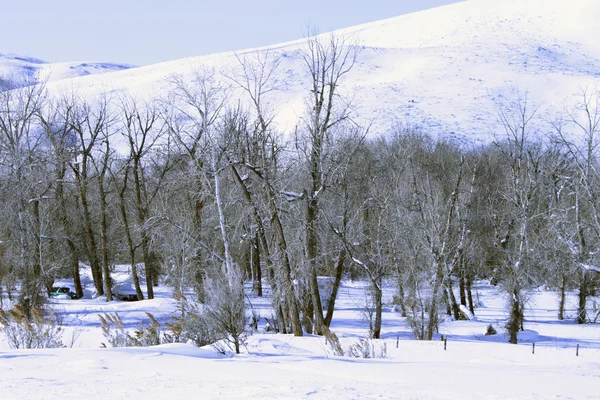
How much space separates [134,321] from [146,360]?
15.0 meters

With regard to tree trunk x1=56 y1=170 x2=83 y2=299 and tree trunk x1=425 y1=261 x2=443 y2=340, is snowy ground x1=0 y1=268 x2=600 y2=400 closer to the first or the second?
tree trunk x1=425 y1=261 x2=443 y2=340

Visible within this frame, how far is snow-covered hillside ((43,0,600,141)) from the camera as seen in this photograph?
94062 mm

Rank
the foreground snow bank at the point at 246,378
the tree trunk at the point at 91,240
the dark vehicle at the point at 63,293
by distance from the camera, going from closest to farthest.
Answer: the foreground snow bank at the point at 246,378
the tree trunk at the point at 91,240
the dark vehicle at the point at 63,293

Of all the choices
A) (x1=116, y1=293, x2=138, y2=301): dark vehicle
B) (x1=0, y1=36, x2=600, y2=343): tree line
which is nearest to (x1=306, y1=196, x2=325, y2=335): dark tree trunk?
(x1=0, y1=36, x2=600, y2=343): tree line

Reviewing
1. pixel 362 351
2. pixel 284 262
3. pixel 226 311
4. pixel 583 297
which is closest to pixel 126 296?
pixel 284 262

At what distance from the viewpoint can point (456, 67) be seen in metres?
118

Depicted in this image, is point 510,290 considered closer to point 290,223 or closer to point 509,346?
point 509,346

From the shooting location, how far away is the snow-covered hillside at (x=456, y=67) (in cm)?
9406

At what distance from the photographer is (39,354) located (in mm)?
11883

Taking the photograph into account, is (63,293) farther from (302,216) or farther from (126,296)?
(302,216)

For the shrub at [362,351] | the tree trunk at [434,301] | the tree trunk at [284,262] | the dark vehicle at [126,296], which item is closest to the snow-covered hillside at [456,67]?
the dark vehicle at [126,296]

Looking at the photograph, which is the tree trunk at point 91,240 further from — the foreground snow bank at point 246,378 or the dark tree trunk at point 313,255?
the foreground snow bank at point 246,378

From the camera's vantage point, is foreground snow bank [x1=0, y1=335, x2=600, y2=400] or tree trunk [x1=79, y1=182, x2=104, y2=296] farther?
tree trunk [x1=79, y1=182, x2=104, y2=296]

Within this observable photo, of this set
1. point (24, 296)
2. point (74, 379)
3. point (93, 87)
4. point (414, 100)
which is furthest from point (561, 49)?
point (74, 379)
